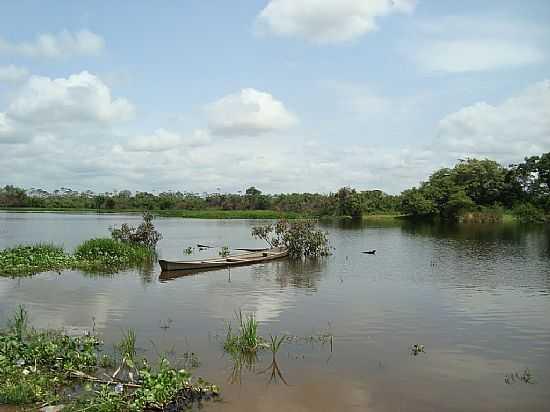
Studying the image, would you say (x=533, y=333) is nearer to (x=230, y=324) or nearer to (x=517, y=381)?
(x=517, y=381)

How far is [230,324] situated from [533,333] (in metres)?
7.11

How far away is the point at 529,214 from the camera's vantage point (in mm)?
64938

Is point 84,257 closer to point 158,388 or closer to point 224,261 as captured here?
point 224,261

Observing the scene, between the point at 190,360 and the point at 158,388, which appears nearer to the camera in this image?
the point at 158,388

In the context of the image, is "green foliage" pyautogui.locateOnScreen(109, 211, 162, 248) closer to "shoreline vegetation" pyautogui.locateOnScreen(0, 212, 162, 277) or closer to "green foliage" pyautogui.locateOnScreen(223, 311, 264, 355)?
"shoreline vegetation" pyautogui.locateOnScreen(0, 212, 162, 277)

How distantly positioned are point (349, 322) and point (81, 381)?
6881mm

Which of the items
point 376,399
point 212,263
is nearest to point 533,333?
point 376,399

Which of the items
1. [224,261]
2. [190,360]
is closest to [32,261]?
[224,261]

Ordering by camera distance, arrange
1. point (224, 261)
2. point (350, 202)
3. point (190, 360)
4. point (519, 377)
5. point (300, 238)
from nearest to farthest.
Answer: point (519, 377)
point (190, 360)
point (224, 261)
point (300, 238)
point (350, 202)

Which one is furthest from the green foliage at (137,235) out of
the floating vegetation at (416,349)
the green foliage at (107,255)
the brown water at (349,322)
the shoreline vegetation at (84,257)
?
the floating vegetation at (416,349)

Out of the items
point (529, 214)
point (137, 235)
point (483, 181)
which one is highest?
point (483, 181)

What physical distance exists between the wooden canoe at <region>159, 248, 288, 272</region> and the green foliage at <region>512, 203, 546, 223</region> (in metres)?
48.8

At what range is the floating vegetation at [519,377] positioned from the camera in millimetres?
8758

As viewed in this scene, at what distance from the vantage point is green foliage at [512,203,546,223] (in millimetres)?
64213
